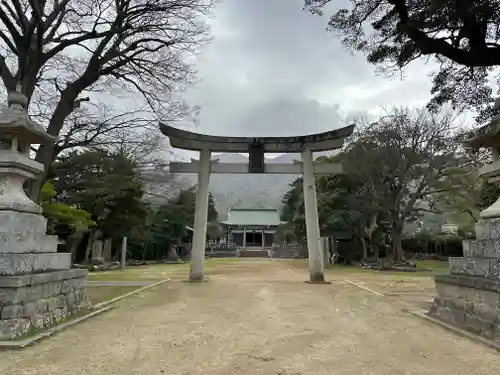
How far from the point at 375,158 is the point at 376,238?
29.5 feet

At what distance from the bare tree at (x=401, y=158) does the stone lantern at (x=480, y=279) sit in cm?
1413

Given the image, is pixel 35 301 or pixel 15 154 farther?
pixel 15 154

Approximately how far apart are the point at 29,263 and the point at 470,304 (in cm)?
616

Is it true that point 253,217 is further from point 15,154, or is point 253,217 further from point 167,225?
point 15,154

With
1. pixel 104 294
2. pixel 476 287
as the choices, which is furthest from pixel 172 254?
pixel 476 287

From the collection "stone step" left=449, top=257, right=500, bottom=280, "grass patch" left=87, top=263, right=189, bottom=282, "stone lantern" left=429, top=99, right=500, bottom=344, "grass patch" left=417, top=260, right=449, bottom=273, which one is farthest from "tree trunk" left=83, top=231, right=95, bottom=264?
"stone step" left=449, top=257, right=500, bottom=280

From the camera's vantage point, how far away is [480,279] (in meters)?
5.54

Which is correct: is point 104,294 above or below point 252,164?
below

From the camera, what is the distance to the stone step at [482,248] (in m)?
5.68

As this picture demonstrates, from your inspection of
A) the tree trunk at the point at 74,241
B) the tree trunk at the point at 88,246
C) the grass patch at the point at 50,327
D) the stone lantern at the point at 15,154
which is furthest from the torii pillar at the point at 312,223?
the tree trunk at the point at 88,246

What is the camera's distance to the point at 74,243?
2378 centimetres

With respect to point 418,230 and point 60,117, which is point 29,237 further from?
point 418,230

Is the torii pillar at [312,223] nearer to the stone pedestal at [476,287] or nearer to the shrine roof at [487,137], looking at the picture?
Result: the stone pedestal at [476,287]

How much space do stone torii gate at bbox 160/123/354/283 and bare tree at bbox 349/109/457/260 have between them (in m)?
7.54
